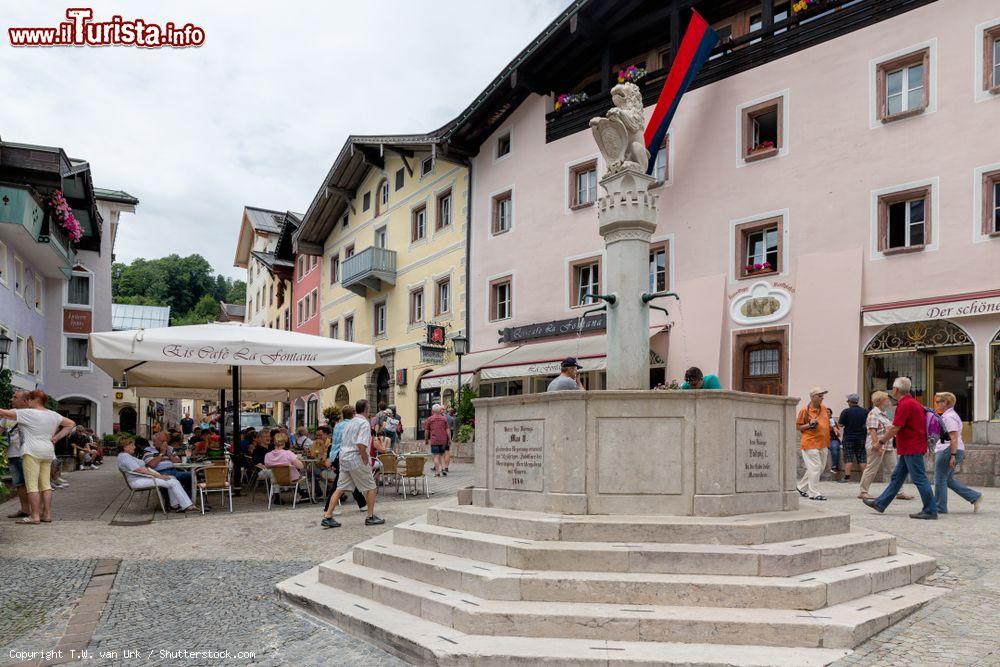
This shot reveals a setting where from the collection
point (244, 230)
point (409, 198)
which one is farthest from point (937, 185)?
point (244, 230)

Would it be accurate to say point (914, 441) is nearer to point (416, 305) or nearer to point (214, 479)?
point (214, 479)

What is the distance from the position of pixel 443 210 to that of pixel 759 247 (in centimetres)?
1341

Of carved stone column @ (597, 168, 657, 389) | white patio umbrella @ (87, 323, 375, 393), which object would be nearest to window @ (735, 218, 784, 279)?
white patio umbrella @ (87, 323, 375, 393)

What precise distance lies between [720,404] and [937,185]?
1133cm

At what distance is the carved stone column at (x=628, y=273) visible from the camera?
8.17 meters

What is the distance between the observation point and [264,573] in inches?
298

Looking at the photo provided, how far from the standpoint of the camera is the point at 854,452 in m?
14.4

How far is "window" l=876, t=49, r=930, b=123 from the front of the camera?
15.4m

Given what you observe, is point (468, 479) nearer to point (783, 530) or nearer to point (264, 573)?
point (264, 573)

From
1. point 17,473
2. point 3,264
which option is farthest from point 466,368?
point 3,264

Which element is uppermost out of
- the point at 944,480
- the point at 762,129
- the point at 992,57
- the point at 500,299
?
the point at 992,57

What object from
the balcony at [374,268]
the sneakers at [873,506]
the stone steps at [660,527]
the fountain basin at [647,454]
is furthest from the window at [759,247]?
the balcony at [374,268]

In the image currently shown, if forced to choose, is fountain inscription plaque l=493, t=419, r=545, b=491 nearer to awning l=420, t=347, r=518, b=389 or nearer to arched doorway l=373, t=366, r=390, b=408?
awning l=420, t=347, r=518, b=389

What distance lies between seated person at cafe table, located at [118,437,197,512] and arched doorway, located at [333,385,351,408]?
23.0 m
